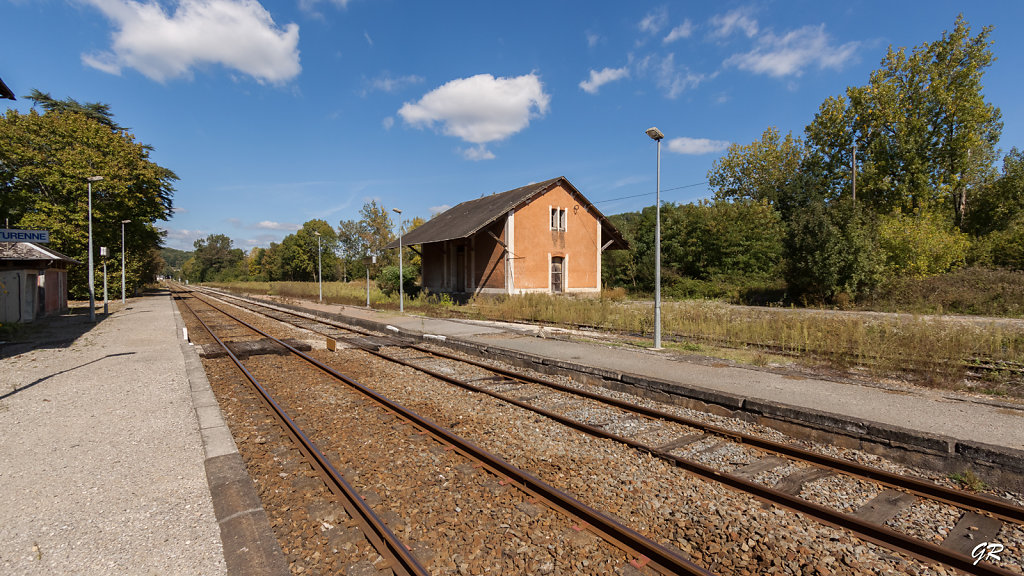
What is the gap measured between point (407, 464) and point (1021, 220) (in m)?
36.1

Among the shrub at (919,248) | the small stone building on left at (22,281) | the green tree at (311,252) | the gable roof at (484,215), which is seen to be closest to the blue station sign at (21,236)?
the small stone building on left at (22,281)

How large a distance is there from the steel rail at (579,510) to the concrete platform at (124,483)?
2.02 meters

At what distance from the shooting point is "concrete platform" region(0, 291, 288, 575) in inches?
122

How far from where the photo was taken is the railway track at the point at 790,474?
3.45 meters

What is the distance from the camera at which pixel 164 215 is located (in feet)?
130

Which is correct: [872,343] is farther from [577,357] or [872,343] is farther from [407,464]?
[407,464]

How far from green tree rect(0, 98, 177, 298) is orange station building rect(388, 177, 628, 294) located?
20450 millimetres

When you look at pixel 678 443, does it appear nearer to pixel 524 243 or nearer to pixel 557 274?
pixel 524 243

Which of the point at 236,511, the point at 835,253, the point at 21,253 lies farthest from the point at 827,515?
the point at 21,253

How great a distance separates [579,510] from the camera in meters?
3.71

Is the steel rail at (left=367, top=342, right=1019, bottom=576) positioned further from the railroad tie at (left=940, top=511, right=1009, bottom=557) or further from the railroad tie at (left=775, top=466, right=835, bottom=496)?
the railroad tie at (left=940, top=511, right=1009, bottom=557)

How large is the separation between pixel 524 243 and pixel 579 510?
79.5ft

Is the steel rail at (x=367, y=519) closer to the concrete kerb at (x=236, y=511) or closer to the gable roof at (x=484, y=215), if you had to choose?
the concrete kerb at (x=236, y=511)

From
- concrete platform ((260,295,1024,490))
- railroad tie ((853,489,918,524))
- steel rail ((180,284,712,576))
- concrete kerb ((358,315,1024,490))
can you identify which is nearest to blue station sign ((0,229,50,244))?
steel rail ((180,284,712,576))
